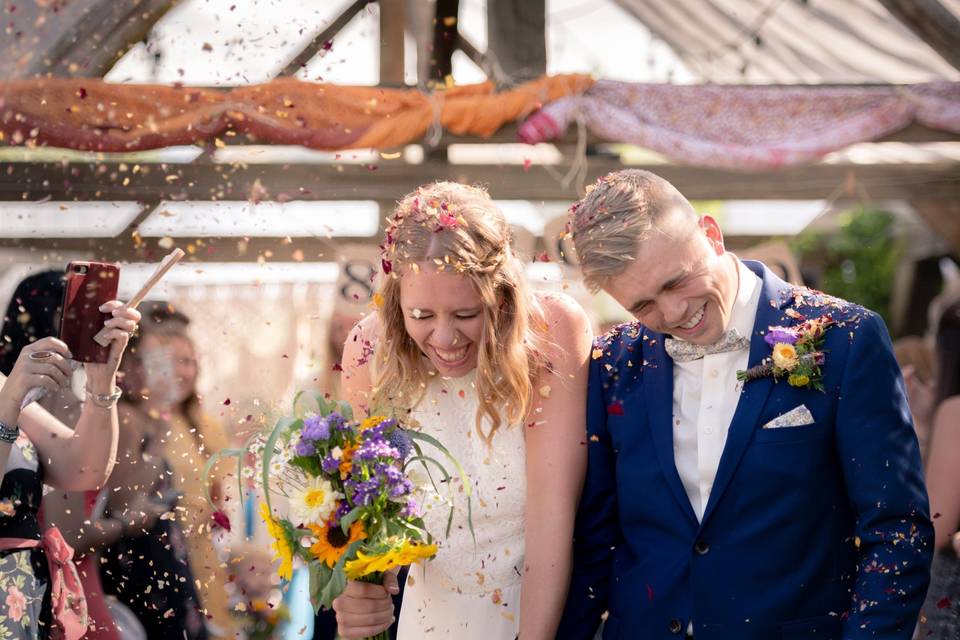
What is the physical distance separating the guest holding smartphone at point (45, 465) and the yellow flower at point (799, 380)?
175cm

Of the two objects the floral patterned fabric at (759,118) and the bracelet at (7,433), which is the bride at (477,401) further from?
the floral patterned fabric at (759,118)

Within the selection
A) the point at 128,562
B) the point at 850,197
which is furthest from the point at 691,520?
the point at 850,197

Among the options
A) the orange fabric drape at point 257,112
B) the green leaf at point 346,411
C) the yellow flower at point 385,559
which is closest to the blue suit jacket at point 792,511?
the yellow flower at point 385,559

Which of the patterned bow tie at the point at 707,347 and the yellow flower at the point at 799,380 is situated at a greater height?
the patterned bow tie at the point at 707,347

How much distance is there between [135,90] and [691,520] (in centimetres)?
355

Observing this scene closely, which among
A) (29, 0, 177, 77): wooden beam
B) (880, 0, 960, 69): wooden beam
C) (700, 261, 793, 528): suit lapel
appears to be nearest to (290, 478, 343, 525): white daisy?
(700, 261, 793, 528): suit lapel

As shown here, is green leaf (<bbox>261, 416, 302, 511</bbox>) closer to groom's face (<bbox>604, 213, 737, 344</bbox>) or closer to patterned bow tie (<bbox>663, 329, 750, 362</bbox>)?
groom's face (<bbox>604, 213, 737, 344</bbox>)

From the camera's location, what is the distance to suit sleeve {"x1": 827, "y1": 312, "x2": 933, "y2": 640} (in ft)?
7.96

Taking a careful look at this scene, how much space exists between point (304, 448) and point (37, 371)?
1072 mm

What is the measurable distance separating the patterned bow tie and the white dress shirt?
13 millimetres

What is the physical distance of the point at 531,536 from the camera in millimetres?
2846

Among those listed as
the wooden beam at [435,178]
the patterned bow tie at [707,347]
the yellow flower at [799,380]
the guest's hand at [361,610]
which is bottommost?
the guest's hand at [361,610]

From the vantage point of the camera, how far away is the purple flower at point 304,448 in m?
2.44

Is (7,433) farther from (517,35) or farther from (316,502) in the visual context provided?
(517,35)
